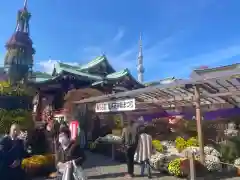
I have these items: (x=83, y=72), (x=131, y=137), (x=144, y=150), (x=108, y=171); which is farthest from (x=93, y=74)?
(x=144, y=150)

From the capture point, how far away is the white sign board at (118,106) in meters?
9.38

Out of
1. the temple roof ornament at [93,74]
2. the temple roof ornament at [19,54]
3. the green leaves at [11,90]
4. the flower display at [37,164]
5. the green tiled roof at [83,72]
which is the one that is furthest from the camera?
the temple roof ornament at [19,54]

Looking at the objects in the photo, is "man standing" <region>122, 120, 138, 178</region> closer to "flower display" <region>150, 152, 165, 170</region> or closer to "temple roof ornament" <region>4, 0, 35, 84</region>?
"flower display" <region>150, 152, 165, 170</region>

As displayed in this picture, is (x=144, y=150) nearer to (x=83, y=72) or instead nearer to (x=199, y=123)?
(x=199, y=123)

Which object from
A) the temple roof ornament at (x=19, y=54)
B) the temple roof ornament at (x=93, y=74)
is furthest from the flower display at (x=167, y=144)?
the temple roof ornament at (x=19, y=54)

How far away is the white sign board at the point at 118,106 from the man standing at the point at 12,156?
15.6 ft

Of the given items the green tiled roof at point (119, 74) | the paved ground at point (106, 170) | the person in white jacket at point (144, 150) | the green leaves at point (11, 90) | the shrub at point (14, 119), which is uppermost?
the green tiled roof at point (119, 74)

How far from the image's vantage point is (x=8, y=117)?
1059cm

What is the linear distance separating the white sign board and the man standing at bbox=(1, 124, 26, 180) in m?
4.76

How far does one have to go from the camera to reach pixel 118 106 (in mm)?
10016

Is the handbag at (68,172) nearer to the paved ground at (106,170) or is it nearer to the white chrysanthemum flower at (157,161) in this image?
the paved ground at (106,170)

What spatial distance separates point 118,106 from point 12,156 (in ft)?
17.4

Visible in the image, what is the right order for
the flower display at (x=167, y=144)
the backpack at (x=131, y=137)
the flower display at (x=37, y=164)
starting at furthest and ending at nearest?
1. the flower display at (x=167, y=144)
2. the flower display at (x=37, y=164)
3. the backpack at (x=131, y=137)

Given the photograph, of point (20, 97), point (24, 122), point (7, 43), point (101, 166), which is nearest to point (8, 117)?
point (24, 122)
